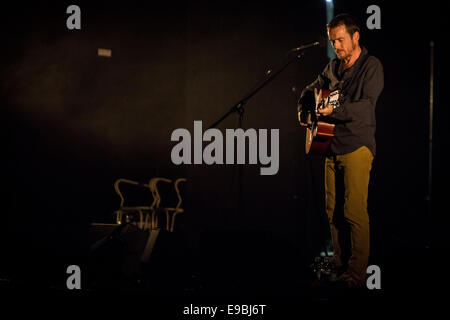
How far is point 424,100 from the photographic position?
4.16 meters

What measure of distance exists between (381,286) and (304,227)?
5.04 feet

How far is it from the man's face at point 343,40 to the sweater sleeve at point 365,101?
0.20m

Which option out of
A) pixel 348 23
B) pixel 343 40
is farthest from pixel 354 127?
pixel 348 23

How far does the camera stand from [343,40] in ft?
9.25

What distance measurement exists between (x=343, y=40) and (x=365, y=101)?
526mm

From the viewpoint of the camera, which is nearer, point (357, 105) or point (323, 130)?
point (357, 105)

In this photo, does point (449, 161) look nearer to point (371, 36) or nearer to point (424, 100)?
point (424, 100)

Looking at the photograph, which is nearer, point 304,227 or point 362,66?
point 362,66

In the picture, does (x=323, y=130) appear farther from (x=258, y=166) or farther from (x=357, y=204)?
(x=258, y=166)

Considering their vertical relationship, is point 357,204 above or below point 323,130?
below

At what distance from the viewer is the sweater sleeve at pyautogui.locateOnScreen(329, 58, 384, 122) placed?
2.64 meters

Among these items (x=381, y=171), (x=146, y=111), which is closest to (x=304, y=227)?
(x=381, y=171)

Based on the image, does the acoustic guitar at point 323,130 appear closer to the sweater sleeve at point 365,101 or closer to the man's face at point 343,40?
the sweater sleeve at point 365,101

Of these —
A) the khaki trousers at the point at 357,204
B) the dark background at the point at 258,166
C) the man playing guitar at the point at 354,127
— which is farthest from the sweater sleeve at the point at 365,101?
the dark background at the point at 258,166
